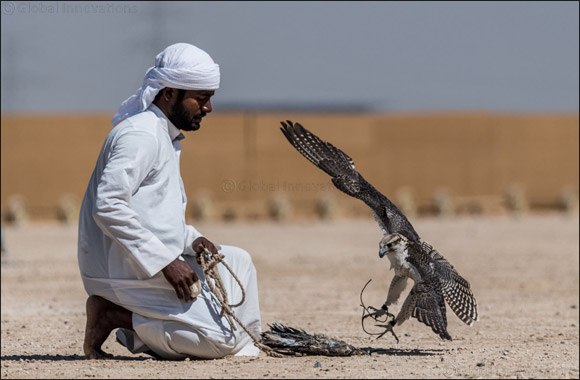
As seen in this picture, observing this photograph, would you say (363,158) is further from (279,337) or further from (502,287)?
(279,337)

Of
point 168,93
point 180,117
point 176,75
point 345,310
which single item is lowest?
point 345,310

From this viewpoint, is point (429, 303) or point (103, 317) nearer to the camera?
point (103, 317)

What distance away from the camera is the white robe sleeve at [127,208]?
5.51m

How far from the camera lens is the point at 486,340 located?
7.14 metres

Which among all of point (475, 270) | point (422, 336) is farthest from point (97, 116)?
point (422, 336)

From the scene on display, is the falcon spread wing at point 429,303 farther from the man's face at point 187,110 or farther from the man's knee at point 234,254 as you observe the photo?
the man's face at point 187,110

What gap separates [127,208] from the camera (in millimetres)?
5527

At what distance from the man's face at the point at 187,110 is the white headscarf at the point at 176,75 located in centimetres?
6

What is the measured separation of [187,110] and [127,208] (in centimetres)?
73

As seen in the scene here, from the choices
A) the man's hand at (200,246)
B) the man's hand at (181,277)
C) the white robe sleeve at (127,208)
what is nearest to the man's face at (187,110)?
the white robe sleeve at (127,208)

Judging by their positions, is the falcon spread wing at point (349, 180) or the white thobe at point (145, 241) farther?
the falcon spread wing at point (349, 180)

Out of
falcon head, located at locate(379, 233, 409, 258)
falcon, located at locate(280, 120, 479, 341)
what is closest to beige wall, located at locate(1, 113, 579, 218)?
falcon, located at locate(280, 120, 479, 341)

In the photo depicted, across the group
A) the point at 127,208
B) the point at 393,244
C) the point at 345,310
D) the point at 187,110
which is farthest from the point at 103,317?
the point at 345,310

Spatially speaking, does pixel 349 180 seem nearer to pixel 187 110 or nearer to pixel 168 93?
pixel 187 110
